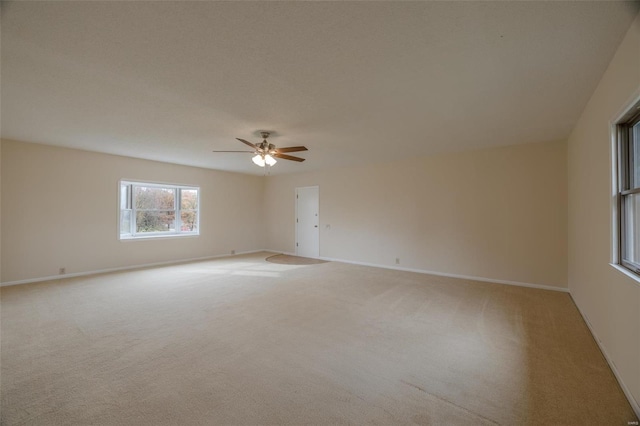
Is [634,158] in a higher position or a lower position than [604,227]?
higher

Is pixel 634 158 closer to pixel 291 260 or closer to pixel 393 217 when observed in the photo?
pixel 393 217

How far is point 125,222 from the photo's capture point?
5727 mm

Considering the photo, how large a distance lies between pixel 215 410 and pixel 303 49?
255 centimetres

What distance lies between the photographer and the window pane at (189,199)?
22.0ft

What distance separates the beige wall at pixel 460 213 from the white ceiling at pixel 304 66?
860 mm

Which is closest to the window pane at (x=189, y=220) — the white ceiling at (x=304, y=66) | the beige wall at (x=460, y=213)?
the white ceiling at (x=304, y=66)

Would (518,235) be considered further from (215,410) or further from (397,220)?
(215,410)

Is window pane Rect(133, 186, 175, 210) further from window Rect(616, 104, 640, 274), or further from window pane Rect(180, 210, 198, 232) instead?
window Rect(616, 104, 640, 274)

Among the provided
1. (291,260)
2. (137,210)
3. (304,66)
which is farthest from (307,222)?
(304,66)

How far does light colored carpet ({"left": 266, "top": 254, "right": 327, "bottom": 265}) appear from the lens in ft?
21.3

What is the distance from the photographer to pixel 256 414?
1.62 meters

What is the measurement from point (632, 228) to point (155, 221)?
7.59 m

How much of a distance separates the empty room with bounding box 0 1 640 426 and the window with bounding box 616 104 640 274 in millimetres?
16

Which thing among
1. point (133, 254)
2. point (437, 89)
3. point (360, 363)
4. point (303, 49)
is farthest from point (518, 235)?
point (133, 254)
